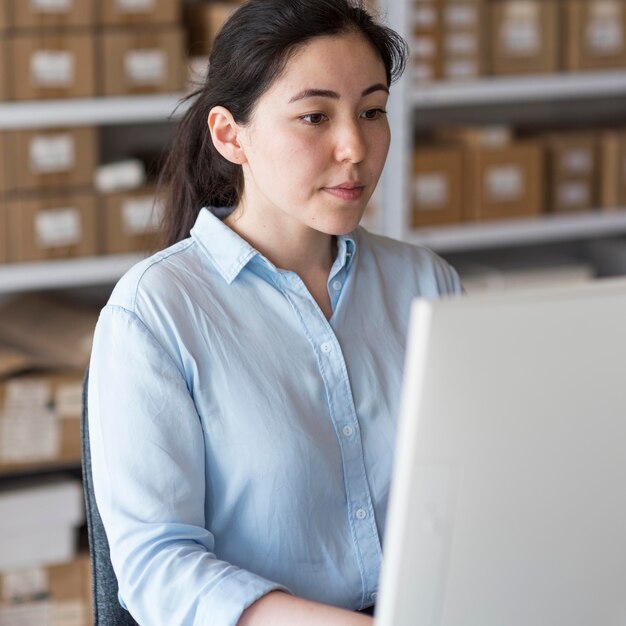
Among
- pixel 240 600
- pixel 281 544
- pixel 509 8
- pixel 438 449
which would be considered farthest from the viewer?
pixel 509 8

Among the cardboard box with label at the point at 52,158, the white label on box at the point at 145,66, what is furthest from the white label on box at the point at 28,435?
the white label on box at the point at 145,66

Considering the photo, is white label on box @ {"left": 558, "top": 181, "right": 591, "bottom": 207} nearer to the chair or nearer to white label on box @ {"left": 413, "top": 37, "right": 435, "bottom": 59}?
white label on box @ {"left": 413, "top": 37, "right": 435, "bottom": 59}

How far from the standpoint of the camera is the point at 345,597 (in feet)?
3.95

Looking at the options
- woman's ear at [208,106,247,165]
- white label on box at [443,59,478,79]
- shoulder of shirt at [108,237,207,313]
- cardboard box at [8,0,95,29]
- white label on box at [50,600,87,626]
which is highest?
cardboard box at [8,0,95,29]

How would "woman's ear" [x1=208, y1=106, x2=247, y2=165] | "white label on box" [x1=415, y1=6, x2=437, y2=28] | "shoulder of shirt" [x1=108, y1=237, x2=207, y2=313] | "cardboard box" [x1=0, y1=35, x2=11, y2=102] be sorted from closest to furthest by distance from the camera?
"shoulder of shirt" [x1=108, y1=237, x2=207, y2=313] < "woman's ear" [x1=208, y1=106, x2=247, y2=165] < "cardboard box" [x1=0, y1=35, x2=11, y2=102] < "white label on box" [x1=415, y1=6, x2=437, y2=28]

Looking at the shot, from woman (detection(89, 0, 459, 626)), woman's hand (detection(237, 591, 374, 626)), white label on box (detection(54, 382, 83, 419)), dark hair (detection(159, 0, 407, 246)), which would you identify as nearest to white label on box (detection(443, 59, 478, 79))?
white label on box (detection(54, 382, 83, 419))

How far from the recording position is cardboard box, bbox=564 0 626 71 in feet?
8.67

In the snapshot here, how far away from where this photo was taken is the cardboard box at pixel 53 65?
220 centimetres

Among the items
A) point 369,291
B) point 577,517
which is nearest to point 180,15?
point 369,291

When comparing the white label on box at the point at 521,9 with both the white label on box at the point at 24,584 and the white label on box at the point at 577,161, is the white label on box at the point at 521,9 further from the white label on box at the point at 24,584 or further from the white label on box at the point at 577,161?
the white label on box at the point at 24,584

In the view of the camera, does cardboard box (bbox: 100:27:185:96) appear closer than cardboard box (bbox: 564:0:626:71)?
Yes

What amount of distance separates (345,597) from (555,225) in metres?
1.70

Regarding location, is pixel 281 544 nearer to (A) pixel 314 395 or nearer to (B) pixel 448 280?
(A) pixel 314 395

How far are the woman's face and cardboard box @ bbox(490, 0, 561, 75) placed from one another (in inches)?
56.8
